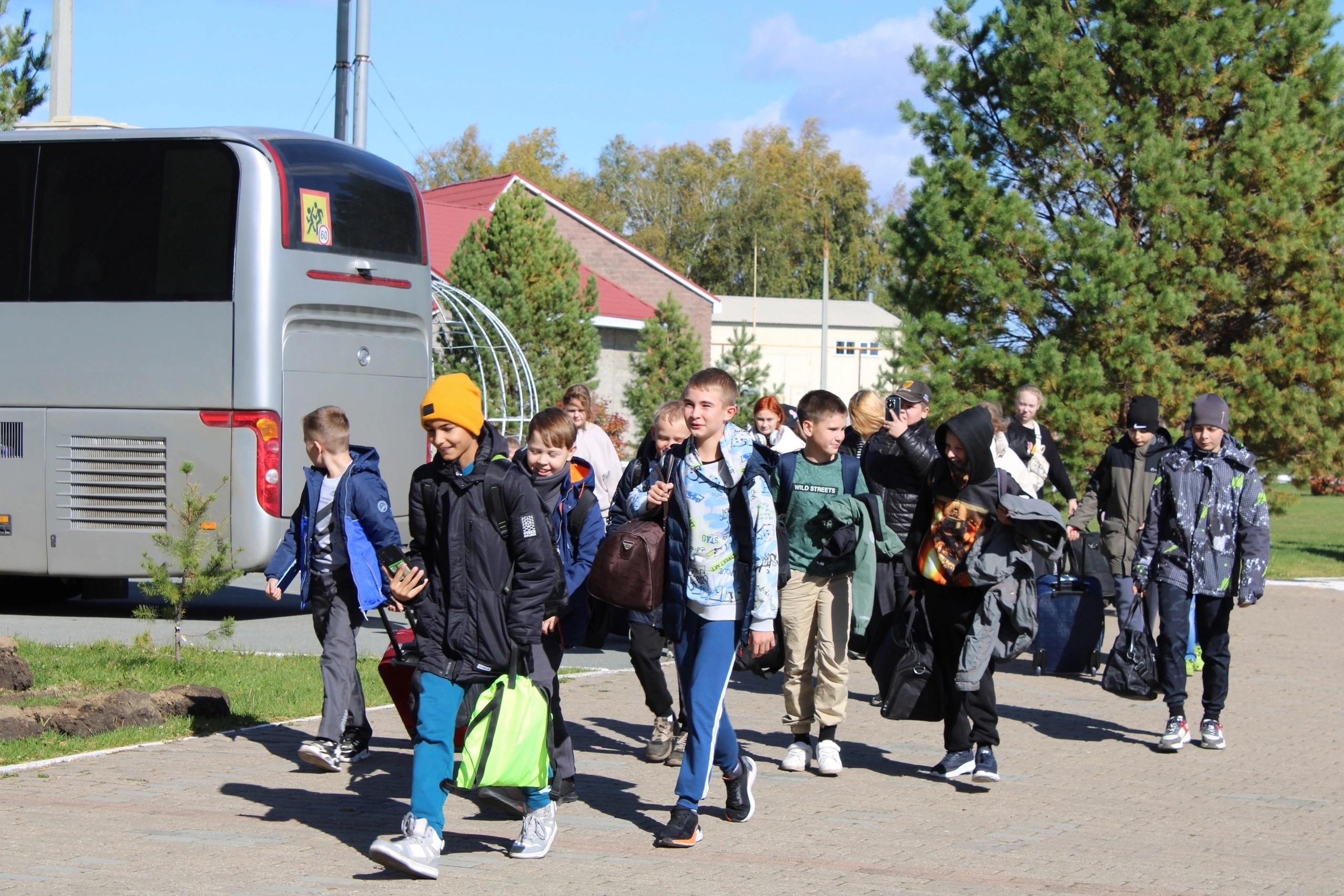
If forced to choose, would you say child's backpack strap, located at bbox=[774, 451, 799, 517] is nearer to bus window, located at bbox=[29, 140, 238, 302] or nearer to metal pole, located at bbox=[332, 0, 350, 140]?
bus window, located at bbox=[29, 140, 238, 302]

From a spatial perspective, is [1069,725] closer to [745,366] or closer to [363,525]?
[363,525]

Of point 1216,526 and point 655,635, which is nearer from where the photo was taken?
point 655,635

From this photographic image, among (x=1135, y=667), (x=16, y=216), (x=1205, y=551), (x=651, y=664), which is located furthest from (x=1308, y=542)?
(x=651, y=664)

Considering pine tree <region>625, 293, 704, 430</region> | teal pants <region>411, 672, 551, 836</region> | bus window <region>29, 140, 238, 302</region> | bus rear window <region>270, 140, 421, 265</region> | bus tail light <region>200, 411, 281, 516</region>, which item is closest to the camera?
teal pants <region>411, 672, 551, 836</region>

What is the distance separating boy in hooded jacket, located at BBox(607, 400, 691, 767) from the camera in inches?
283

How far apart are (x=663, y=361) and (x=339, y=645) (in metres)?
25.8

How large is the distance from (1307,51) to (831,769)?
1132cm

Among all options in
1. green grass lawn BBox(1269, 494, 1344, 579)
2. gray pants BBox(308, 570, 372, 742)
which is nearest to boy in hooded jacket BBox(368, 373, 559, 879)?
gray pants BBox(308, 570, 372, 742)

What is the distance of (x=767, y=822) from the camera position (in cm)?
639

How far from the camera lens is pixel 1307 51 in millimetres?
15297

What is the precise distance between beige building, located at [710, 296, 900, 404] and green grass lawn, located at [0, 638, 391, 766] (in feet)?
208

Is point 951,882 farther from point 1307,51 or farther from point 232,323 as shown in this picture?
point 1307,51

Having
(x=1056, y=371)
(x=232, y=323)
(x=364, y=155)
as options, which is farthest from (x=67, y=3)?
(x=1056, y=371)

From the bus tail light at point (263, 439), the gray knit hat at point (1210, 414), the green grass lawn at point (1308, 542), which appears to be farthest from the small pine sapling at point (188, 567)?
the green grass lawn at point (1308, 542)
